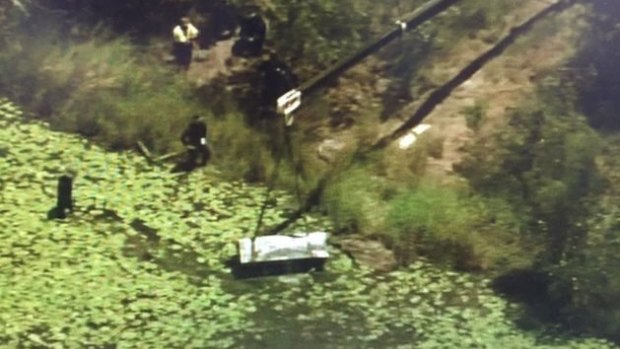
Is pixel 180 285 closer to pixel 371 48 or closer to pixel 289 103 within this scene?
pixel 289 103

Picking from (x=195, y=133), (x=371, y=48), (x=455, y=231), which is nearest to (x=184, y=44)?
(x=195, y=133)

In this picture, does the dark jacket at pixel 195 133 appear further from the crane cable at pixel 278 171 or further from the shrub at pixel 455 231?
the shrub at pixel 455 231

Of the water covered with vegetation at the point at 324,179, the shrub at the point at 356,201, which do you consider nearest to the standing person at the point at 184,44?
the water covered with vegetation at the point at 324,179

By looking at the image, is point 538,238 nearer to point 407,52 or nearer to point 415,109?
point 415,109

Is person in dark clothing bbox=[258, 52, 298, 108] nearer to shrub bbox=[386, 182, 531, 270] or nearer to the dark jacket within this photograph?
the dark jacket

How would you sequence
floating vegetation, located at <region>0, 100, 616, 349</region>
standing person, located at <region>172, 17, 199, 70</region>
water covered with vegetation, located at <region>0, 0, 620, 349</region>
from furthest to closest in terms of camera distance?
standing person, located at <region>172, 17, 199, 70</region> → water covered with vegetation, located at <region>0, 0, 620, 349</region> → floating vegetation, located at <region>0, 100, 616, 349</region>

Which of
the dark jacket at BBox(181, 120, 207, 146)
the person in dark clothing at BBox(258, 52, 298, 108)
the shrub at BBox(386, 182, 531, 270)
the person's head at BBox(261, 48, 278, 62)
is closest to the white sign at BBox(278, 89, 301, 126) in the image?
the person in dark clothing at BBox(258, 52, 298, 108)

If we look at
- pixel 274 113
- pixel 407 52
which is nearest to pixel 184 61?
pixel 274 113
